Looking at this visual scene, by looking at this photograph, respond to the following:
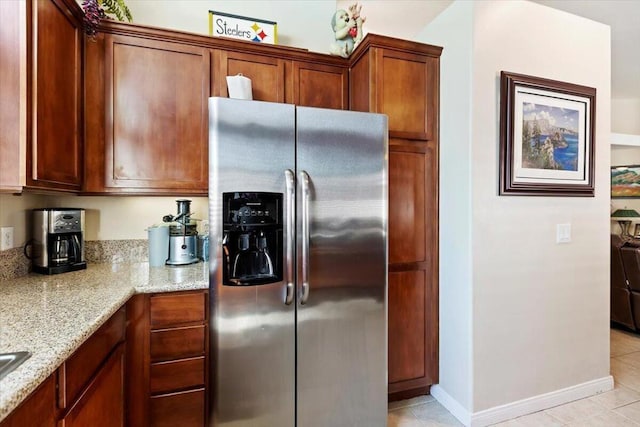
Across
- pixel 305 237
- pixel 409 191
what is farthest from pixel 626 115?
pixel 305 237

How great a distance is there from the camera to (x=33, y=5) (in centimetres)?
130

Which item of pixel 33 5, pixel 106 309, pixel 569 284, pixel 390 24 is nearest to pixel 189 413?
pixel 106 309

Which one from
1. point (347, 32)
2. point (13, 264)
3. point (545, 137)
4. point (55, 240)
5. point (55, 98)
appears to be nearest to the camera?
point (55, 98)

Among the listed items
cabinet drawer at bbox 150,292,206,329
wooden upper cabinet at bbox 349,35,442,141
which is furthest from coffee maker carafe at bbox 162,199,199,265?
wooden upper cabinet at bbox 349,35,442,141

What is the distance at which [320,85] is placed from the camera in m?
2.19

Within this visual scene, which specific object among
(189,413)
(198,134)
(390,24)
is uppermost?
(390,24)

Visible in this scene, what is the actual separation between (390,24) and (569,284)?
2524 mm

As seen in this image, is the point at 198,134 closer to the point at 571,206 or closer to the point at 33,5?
the point at 33,5

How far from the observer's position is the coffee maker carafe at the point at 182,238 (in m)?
1.95

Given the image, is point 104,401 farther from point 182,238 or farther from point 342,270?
point 342,270

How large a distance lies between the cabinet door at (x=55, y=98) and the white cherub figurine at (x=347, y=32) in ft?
5.06

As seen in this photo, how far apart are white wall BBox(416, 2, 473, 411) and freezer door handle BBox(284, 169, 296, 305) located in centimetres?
109

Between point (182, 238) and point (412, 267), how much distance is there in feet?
4.91

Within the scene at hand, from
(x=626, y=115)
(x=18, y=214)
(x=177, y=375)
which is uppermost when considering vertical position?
(x=626, y=115)
